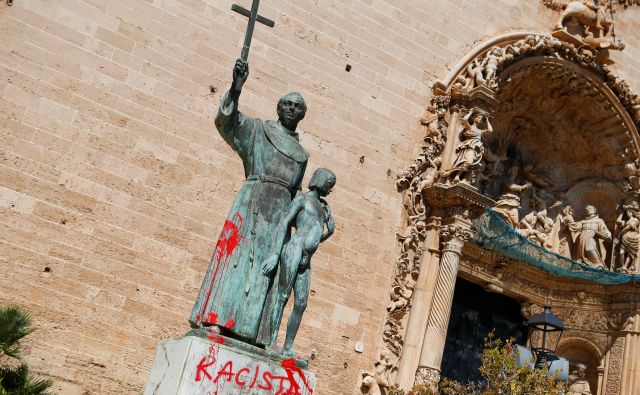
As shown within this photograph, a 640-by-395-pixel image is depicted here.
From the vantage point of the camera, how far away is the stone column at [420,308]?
9.36 meters

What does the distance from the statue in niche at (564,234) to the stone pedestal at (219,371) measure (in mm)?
9091

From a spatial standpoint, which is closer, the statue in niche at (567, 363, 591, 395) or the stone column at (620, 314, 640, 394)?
the stone column at (620, 314, 640, 394)

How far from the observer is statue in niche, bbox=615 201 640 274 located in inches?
459

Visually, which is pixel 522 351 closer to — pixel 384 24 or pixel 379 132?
pixel 379 132

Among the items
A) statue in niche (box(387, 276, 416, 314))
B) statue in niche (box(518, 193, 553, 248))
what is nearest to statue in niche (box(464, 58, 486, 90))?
statue in niche (box(518, 193, 553, 248))

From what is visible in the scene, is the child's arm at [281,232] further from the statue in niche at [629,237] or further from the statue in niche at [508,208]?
the statue in niche at [629,237]

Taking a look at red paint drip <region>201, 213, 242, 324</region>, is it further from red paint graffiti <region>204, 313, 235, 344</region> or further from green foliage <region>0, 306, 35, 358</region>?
green foliage <region>0, 306, 35, 358</region>

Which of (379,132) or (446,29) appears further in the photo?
(446,29)

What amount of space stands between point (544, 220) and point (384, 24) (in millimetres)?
4493

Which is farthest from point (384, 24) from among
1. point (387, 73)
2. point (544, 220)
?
point (544, 220)

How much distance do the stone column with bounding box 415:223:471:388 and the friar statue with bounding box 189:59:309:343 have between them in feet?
17.5

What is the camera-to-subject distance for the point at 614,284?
11656 mm

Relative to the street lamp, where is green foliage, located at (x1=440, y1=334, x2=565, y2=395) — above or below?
below

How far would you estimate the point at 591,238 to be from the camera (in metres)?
12.1
